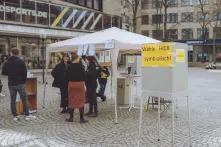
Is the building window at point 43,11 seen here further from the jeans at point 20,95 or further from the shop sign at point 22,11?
the jeans at point 20,95

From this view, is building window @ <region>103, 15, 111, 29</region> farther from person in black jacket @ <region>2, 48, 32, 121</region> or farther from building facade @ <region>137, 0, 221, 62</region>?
person in black jacket @ <region>2, 48, 32, 121</region>

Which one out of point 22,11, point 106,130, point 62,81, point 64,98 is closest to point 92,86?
point 64,98

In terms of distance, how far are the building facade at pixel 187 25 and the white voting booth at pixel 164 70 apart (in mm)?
→ 69062

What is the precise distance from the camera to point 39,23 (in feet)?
132

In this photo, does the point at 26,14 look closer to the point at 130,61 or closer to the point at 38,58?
the point at 38,58

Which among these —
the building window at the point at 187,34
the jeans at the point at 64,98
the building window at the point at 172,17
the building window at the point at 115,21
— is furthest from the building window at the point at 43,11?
the building window at the point at 172,17

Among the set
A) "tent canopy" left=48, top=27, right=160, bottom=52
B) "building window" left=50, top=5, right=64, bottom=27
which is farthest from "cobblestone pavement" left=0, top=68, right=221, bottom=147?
Result: "building window" left=50, top=5, right=64, bottom=27

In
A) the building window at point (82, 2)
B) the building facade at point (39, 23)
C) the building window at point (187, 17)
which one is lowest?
the building facade at point (39, 23)

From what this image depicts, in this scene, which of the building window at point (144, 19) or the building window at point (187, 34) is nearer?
the building window at point (187, 34)

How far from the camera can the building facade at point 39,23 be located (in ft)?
122

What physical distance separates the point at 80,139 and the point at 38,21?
103 feet

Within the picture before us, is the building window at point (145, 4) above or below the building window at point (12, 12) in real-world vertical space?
above

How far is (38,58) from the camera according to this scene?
4322 cm

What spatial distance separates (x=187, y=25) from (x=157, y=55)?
78.4 metres
